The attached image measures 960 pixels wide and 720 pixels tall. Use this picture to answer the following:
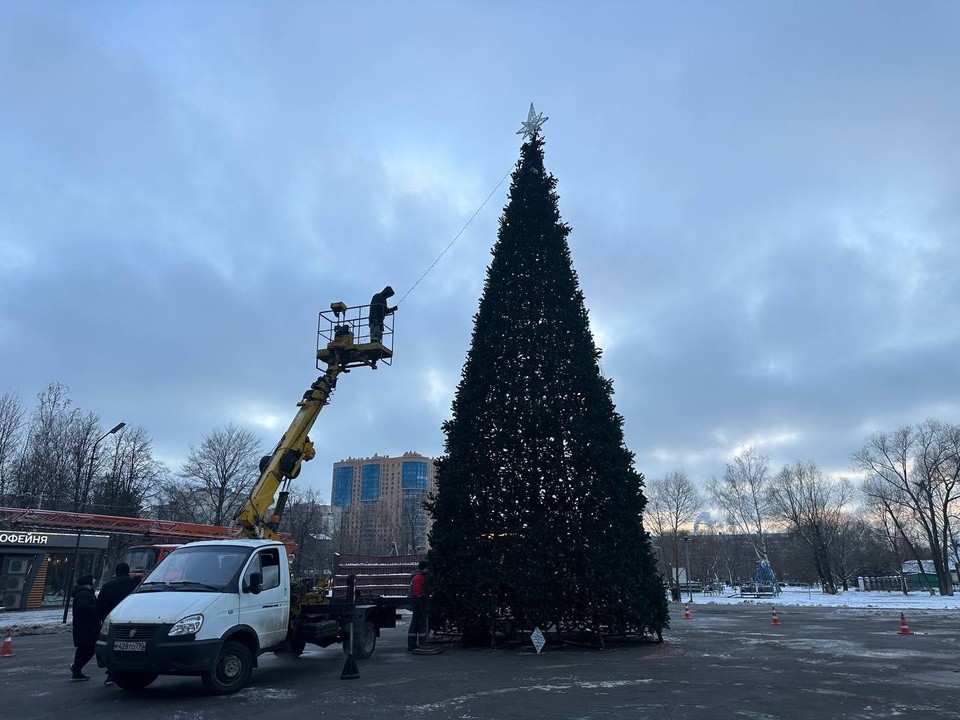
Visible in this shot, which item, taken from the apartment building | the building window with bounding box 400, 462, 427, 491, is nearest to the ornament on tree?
the apartment building

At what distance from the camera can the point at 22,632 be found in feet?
64.4

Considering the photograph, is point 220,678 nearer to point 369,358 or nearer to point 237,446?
point 369,358

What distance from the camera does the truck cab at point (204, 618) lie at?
849 centimetres

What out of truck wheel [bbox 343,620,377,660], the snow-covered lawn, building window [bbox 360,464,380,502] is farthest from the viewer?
building window [bbox 360,464,380,502]

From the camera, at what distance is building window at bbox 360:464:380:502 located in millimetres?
110625

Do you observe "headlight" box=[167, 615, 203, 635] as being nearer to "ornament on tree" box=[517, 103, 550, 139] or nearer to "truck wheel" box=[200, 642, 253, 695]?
"truck wheel" box=[200, 642, 253, 695]

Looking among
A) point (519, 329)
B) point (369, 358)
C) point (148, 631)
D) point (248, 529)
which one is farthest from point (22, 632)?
point (519, 329)

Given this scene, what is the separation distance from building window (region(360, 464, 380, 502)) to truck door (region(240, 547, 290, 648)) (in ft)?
335

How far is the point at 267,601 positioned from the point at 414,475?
102020 millimetres

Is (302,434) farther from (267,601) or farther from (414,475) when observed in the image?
(414,475)

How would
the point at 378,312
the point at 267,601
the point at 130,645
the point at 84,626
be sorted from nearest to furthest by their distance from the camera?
the point at 130,645
the point at 267,601
the point at 84,626
the point at 378,312

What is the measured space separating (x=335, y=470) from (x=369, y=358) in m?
102

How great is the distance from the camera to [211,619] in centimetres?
888

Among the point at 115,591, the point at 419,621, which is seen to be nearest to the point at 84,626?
the point at 115,591
